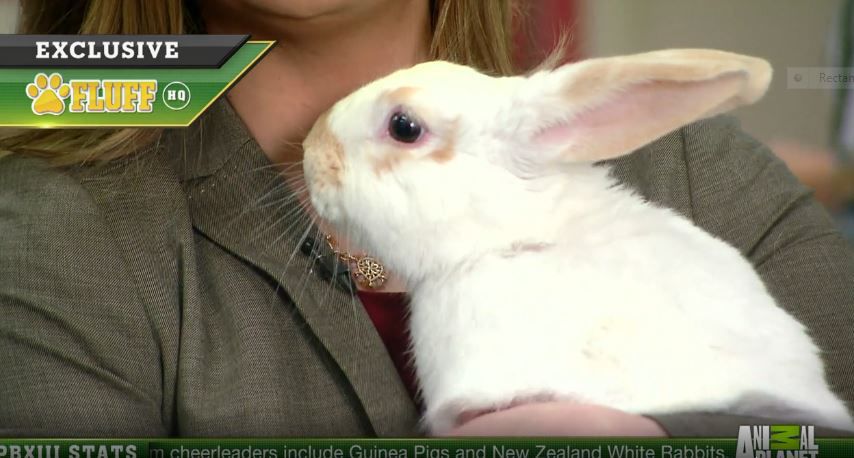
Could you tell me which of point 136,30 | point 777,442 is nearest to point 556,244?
point 777,442

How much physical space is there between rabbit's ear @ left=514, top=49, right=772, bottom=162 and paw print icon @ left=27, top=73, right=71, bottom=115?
0.37 m

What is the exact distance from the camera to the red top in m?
0.94

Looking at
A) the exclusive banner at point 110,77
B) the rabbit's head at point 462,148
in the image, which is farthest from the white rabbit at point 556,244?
the exclusive banner at point 110,77

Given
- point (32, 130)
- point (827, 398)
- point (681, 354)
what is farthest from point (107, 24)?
point (827, 398)

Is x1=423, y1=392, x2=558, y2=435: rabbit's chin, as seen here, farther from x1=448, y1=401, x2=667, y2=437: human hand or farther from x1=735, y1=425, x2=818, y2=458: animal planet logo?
x1=735, y1=425, x2=818, y2=458: animal planet logo

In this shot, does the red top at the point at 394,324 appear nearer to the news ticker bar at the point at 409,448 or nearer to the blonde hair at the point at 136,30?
the news ticker bar at the point at 409,448

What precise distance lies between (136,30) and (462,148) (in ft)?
0.92

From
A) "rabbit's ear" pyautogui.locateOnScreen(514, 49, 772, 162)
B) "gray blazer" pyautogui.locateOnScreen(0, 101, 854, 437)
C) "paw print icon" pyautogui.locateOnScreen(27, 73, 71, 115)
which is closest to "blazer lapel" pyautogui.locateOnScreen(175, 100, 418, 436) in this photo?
"gray blazer" pyautogui.locateOnScreen(0, 101, 854, 437)

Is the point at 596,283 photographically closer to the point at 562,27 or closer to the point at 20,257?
the point at 562,27

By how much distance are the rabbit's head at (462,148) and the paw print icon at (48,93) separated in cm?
20

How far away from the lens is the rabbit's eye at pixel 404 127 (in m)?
0.92

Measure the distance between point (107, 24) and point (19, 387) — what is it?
30cm

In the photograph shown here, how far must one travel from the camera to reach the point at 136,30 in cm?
92

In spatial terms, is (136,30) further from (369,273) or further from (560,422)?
(560,422)
